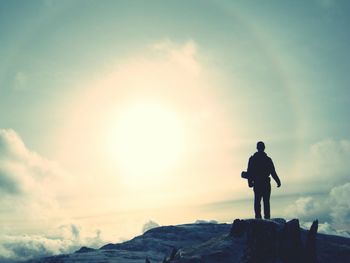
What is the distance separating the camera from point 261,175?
19156 millimetres

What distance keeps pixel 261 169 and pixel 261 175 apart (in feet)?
1.08

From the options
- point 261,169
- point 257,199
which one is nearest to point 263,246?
point 257,199

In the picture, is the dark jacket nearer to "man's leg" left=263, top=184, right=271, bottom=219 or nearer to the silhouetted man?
the silhouetted man

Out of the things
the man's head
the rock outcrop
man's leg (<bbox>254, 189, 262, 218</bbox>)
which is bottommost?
the rock outcrop

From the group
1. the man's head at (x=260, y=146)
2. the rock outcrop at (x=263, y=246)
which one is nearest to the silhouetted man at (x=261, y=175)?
the man's head at (x=260, y=146)

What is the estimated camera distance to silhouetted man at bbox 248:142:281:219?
62.7 feet

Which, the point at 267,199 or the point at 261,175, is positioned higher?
the point at 261,175

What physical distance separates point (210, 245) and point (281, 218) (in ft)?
12.8

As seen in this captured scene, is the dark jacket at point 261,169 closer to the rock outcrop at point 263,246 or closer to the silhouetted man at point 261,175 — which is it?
the silhouetted man at point 261,175

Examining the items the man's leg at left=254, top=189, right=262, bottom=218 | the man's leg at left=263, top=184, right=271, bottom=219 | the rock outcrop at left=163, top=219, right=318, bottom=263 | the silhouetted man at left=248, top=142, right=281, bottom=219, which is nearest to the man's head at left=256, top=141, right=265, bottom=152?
the silhouetted man at left=248, top=142, right=281, bottom=219

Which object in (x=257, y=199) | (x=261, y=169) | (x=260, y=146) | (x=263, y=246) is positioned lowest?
(x=263, y=246)

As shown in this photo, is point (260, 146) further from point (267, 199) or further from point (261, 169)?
point (267, 199)

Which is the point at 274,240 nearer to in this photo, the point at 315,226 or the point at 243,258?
the point at 243,258

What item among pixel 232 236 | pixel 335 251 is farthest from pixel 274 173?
pixel 335 251
